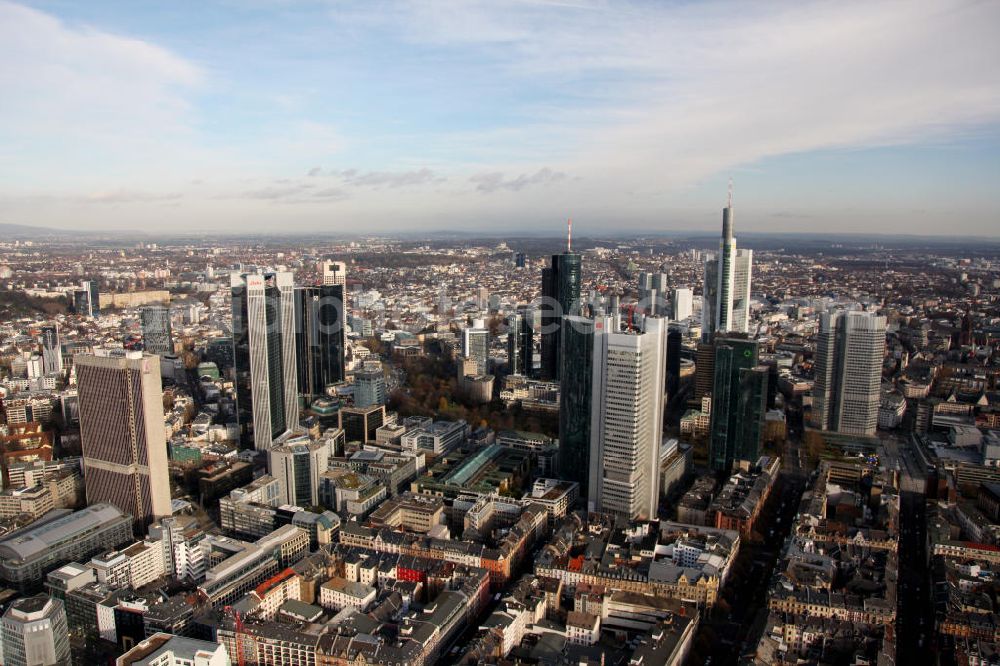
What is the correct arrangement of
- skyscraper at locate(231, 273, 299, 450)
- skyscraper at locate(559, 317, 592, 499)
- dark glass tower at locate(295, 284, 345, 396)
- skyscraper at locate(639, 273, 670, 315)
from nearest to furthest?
skyscraper at locate(559, 317, 592, 499), skyscraper at locate(231, 273, 299, 450), dark glass tower at locate(295, 284, 345, 396), skyscraper at locate(639, 273, 670, 315)

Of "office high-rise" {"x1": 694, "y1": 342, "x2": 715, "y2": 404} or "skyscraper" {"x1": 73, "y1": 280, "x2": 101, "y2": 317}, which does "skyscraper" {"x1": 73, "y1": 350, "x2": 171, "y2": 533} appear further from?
"skyscraper" {"x1": 73, "y1": 280, "x2": 101, "y2": 317}

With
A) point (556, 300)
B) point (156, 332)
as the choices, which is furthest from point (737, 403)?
point (156, 332)

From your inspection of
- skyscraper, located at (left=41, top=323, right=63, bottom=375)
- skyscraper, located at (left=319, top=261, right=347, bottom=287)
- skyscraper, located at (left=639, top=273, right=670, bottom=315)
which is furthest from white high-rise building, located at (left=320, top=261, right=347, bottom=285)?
skyscraper, located at (left=639, top=273, right=670, bottom=315)

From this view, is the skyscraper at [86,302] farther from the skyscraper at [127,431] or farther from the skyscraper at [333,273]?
the skyscraper at [127,431]

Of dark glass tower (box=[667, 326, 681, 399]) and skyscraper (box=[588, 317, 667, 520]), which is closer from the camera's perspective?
skyscraper (box=[588, 317, 667, 520])

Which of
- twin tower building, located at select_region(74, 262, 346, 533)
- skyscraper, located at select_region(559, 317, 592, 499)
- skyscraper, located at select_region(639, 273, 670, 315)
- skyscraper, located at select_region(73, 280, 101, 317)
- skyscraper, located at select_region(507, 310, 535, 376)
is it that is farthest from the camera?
skyscraper, located at select_region(73, 280, 101, 317)

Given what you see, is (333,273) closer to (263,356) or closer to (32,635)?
(263,356)

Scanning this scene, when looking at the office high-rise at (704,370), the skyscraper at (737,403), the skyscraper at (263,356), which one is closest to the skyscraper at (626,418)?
the skyscraper at (737,403)
